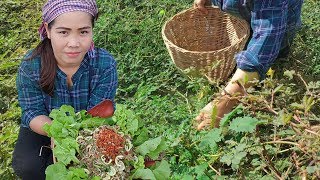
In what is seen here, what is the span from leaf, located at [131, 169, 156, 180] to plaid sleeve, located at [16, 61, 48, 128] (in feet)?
2.49

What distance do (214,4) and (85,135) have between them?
1874 mm

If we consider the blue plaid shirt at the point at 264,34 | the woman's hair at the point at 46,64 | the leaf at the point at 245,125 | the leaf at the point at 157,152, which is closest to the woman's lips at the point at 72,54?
the woman's hair at the point at 46,64

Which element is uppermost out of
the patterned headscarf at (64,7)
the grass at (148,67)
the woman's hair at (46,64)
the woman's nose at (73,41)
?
the patterned headscarf at (64,7)

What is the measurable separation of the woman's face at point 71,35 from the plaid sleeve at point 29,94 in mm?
173

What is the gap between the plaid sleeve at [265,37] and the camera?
2932mm

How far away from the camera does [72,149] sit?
1.83m

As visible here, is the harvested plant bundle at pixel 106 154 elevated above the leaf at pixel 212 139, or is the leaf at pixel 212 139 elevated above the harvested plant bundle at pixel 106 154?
the harvested plant bundle at pixel 106 154

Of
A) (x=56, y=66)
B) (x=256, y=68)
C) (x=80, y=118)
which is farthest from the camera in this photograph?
(x=256, y=68)

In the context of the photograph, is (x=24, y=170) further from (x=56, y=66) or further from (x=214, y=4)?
(x=214, y=4)

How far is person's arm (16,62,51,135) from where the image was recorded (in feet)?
7.80

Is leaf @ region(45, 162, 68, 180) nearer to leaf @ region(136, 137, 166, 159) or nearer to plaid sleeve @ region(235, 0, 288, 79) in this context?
leaf @ region(136, 137, 166, 159)

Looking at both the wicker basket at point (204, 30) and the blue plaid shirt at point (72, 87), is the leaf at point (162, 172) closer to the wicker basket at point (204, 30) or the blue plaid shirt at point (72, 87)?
the blue plaid shirt at point (72, 87)

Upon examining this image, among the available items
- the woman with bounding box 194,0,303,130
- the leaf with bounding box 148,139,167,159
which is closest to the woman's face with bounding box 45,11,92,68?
the leaf with bounding box 148,139,167,159

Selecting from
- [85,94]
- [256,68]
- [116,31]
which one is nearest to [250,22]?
[256,68]
